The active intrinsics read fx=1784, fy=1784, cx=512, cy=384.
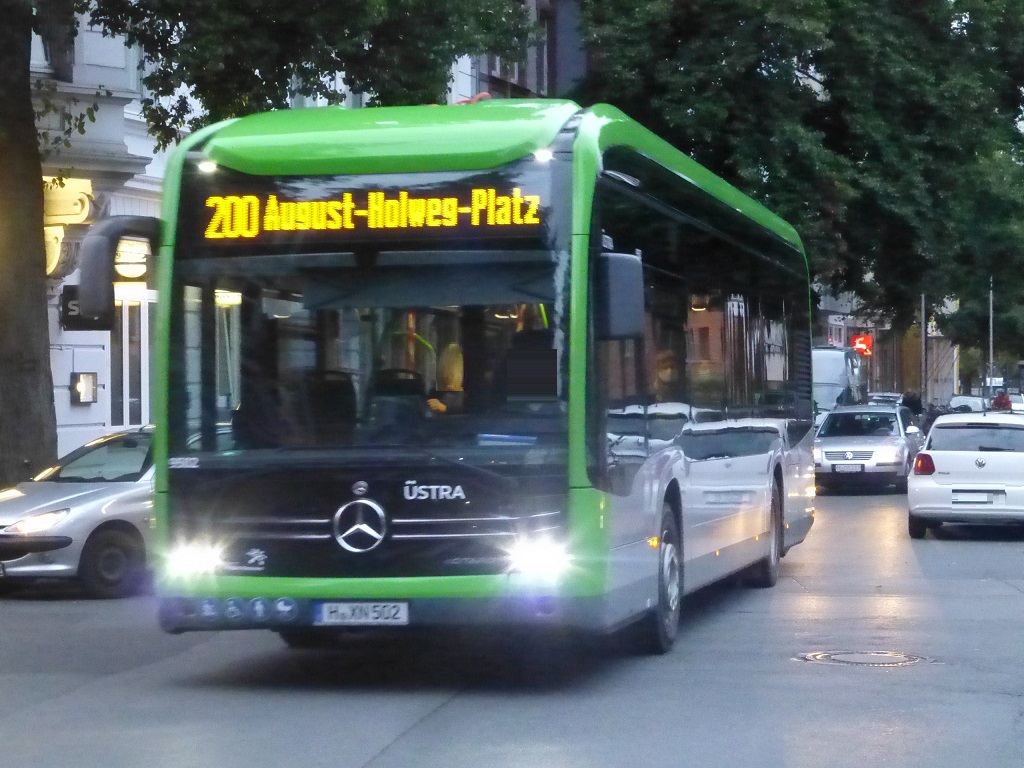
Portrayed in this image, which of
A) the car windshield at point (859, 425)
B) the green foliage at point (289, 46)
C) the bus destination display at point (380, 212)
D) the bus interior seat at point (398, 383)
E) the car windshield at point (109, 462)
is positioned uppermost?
the green foliage at point (289, 46)

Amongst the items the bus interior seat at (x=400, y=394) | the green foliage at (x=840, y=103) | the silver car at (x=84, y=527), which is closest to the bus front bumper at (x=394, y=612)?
the bus interior seat at (x=400, y=394)

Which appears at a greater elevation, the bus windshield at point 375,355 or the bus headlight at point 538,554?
the bus windshield at point 375,355

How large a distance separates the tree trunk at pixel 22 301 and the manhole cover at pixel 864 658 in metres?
9.16

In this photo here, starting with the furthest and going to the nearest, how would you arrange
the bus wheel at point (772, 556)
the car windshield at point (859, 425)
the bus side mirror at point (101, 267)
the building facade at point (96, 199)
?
the car windshield at point (859, 425)
the building facade at point (96, 199)
the bus wheel at point (772, 556)
the bus side mirror at point (101, 267)

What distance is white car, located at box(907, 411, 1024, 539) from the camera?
2055 centimetres

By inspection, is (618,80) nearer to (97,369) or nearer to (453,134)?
(97,369)

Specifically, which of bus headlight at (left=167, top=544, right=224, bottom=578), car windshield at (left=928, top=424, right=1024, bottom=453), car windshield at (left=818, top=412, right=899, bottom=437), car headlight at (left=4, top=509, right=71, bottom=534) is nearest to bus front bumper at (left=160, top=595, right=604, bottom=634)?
bus headlight at (left=167, top=544, right=224, bottom=578)

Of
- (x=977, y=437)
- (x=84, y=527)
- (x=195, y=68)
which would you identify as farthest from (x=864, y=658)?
(x=977, y=437)

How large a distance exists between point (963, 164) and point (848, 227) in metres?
2.25

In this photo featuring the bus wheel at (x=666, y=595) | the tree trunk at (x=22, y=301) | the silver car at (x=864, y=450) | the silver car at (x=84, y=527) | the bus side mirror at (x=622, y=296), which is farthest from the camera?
the silver car at (x=864, y=450)

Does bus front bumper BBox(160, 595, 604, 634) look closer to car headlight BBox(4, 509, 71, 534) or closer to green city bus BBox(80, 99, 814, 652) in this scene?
green city bus BBox(80, 99, 814, 652)

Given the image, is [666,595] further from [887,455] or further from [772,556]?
[887,455]

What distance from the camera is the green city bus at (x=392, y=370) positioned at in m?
9.09

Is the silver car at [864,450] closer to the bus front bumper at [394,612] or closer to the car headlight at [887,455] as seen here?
the car headlight at [887,455]
